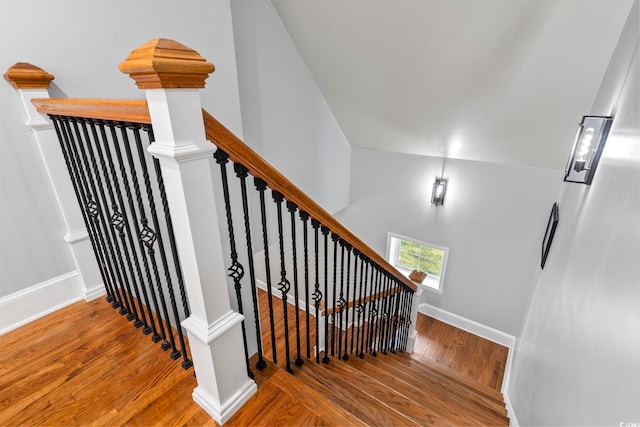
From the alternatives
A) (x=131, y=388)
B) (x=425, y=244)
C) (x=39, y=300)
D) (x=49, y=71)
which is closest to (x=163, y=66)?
(x=131, y=388)

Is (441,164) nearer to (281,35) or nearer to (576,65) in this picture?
(576,65)

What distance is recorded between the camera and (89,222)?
5.22 feet

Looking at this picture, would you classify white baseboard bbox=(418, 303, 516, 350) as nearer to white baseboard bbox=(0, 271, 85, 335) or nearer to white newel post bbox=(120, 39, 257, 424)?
white newel post bbox=(120, 39, 257, 424)

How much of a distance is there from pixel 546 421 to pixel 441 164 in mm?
3395

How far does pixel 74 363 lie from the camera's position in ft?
4.52

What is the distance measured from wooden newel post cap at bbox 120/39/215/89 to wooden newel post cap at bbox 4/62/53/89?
1121 mm

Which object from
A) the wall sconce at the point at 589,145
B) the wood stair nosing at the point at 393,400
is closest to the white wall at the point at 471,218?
the wall sconce at the point at 589,145

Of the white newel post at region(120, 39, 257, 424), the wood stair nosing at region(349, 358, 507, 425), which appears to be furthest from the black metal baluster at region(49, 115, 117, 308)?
the wood stair nosing at region(349, 358, 507, 425)

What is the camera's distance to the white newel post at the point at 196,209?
0.74 meters

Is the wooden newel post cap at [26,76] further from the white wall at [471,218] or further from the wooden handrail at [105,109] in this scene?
the white wall at [471,218]

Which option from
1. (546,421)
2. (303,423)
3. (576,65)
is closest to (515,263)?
(576,65)

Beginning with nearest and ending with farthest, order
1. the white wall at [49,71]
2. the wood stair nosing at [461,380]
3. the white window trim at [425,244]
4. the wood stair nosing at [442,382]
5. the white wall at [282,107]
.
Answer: the white wall at [49,71]
the wood stair nosing at [442,382]
the wood stair nosing at [461,380]
the white wall at [282,107]
the white window trim at [425,244]

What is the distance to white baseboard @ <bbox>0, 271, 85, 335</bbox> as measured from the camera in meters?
1.60

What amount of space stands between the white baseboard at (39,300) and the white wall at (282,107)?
6.77 ft
